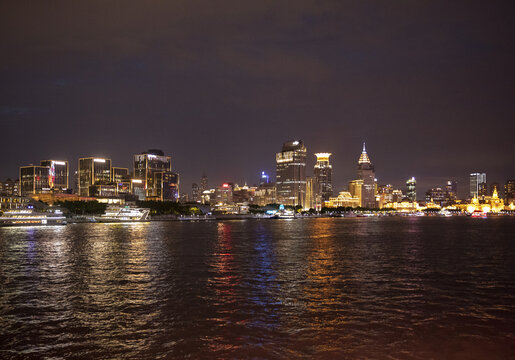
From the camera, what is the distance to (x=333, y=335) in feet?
64.4

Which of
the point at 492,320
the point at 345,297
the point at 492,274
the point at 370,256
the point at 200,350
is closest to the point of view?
the point at 200,350

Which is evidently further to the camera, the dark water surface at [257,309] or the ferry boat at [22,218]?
the ferry boat at [22,218]

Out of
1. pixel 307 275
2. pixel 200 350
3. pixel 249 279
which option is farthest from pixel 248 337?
pixel 307 275

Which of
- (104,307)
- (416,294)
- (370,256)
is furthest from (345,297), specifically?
(370,256)

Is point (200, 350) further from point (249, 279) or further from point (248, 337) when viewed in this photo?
point (249, 279)

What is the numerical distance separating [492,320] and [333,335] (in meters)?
8.99

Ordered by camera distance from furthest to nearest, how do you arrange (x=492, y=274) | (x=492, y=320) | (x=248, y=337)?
(x=492, y=274) → (x=492, y=320) → (x=248, y=337)

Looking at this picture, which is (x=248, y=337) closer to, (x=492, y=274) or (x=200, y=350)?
(x=200, y=350)

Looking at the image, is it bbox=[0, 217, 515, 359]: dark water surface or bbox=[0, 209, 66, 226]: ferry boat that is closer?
bbox=[0, 217, 515, 359]: dark water surface

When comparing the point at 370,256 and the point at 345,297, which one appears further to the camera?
the point at 370,256

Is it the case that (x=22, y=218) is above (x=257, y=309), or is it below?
above

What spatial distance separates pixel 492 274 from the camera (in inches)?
1495

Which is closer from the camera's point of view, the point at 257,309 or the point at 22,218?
the point at 257,309

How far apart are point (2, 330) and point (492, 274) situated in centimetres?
Result: 3633
